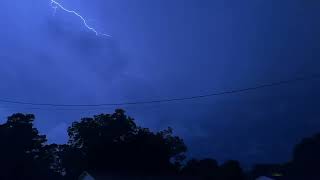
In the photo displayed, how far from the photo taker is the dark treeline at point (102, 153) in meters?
47.4

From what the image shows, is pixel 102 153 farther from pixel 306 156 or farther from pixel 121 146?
pixel 306 156

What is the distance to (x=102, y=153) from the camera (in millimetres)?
49688

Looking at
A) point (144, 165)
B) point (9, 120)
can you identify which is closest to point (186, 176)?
point (144, 165)

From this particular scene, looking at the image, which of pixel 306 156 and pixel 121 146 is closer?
pixel 121 146

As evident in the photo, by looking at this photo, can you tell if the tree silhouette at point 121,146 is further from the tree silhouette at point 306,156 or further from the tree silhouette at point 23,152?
the tree silhouette at point 306,156

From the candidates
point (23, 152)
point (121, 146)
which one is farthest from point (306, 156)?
point (23, 152)

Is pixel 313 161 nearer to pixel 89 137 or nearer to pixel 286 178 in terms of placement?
pixel 286 178

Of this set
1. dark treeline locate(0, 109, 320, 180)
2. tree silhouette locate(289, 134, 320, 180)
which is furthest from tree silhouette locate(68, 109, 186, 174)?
tree silhouette locate(289, 134, 320, 180)

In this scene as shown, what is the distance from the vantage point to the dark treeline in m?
47.4

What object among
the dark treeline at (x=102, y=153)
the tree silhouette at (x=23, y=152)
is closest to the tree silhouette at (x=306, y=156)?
the dark treeline at (x=102, y=153)

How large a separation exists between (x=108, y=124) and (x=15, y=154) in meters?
11.3

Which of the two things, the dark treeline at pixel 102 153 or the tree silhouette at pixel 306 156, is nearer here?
the dark treeline at pixel 102 153

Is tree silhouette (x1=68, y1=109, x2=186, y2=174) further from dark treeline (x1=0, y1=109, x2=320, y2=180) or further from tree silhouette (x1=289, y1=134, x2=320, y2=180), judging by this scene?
tree silhouette (x1=289, y1=134, x2=320, y2=180)

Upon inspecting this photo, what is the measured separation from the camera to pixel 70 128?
54.4 metres
